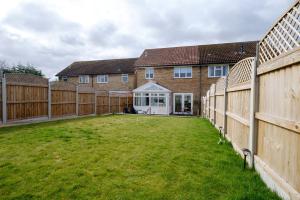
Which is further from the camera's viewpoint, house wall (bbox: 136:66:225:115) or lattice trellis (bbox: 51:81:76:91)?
house wall (bbox: 136:66:225:115)

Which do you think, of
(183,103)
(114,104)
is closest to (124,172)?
(114,104)

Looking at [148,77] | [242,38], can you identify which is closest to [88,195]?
[148,77]

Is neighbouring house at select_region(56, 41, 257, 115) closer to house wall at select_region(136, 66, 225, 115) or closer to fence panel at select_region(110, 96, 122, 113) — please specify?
house wall at select_region(136, 66, 225, 115)

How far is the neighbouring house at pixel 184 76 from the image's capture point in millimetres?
23422

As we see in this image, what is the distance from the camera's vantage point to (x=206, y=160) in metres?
4.81

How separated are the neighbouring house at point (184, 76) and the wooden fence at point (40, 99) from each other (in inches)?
288

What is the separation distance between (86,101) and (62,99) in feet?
9.91

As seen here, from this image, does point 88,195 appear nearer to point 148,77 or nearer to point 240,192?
point 240,192

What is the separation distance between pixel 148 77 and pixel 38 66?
92.4 feet

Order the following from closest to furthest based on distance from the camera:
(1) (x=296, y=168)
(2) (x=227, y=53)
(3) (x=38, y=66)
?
(1) (x=296, y=168) → (2) (x=227, y=53) → (3) (x=38, y=66)

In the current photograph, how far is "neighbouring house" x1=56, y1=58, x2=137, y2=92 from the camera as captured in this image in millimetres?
29672

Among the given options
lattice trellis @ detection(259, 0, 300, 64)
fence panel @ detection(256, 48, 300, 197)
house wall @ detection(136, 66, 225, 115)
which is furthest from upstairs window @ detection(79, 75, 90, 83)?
fence panel @ detection(256, 48, 300, 197)

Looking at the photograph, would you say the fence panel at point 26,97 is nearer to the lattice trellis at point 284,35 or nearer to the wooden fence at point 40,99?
the wooden fence at point 40,99

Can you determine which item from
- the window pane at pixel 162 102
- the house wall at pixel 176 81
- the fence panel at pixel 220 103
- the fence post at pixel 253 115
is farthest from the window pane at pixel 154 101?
the fence post at pixel 253 115
